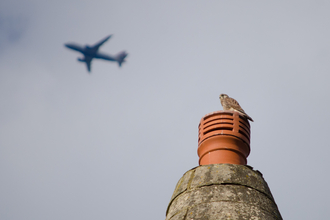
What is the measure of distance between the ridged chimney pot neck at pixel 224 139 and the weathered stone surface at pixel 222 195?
0.28m

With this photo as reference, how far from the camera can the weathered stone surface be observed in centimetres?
227

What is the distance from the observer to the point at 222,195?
2.40 m

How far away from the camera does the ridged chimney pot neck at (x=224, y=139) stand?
3.01m

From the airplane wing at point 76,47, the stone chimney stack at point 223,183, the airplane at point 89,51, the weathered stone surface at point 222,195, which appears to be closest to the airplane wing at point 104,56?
the airplane at point 89,51

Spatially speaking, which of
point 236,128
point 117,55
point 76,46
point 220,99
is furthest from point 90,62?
point 236,128

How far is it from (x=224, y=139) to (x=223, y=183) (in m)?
0.63

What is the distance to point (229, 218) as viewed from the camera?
2.19 meters

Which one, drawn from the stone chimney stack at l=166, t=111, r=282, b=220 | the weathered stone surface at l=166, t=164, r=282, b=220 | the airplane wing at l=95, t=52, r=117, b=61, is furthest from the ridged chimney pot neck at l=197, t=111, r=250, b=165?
the airplane wing at l=95, t=52, r=117, b=61

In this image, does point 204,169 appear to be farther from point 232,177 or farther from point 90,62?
point 90,62

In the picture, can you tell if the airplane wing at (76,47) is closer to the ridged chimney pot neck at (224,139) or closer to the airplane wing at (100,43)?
the airplane wing at (100,43)

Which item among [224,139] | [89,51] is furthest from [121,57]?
[224,139]

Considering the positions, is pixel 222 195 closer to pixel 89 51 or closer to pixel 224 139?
pixel 224 139

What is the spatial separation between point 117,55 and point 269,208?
4968 centimetres

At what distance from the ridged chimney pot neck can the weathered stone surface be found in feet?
0.93
